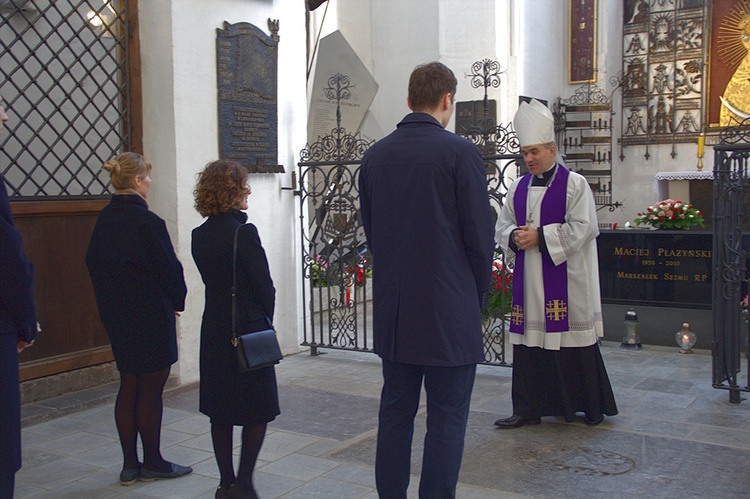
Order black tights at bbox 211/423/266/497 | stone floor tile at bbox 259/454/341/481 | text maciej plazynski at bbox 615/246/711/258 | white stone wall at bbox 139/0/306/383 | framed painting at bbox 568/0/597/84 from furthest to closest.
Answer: framed painting at bbox 568/0/597/84 < text maciej plazynski at bbox 615/246/711/258 < white stone wall at bbox 139/0/306/383 < stone floor tile at bbox 259/454/341/481 < black tights at bbox 211/423/266/497

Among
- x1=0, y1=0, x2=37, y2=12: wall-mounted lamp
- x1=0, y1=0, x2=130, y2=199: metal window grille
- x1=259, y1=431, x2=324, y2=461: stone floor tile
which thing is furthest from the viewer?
x1=0, y1=0, x2=130, y2=199: metal window grille

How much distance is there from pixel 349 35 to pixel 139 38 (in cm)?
823

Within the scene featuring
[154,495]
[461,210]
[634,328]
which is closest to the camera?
[461,210]

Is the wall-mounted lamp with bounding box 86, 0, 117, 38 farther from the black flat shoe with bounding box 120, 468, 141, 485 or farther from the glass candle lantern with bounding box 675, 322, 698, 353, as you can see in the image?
the glass candle lantern with bounding box 675, 322, 698, 353

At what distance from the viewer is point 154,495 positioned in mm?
3844

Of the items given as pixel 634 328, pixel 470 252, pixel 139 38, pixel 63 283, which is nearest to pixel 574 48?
pixel 634 328

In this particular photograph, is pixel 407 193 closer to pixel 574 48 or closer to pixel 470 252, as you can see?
pixel 470 252

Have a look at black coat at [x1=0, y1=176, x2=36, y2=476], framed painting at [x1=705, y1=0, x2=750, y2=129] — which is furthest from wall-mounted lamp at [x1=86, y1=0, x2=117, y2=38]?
framed painting at [x1=705, y1=0, x2=750, y2=129]

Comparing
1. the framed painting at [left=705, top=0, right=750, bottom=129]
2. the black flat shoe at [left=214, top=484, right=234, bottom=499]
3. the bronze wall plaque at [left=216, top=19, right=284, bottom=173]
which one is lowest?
the black flat shoe at [left=214, top=484, right=234, bottom=499]

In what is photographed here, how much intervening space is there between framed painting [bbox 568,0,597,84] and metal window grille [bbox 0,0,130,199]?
11.1 m

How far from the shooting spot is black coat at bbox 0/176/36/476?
294 centimetres

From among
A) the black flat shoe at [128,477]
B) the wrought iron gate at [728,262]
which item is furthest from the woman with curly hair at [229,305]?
the wrought iron gate at [728,262]

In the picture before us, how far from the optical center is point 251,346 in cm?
345

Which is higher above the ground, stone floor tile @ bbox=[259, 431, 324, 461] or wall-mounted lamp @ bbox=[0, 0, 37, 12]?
wall-mounted lamp @ bbox=[0, 0, 37, 12]
